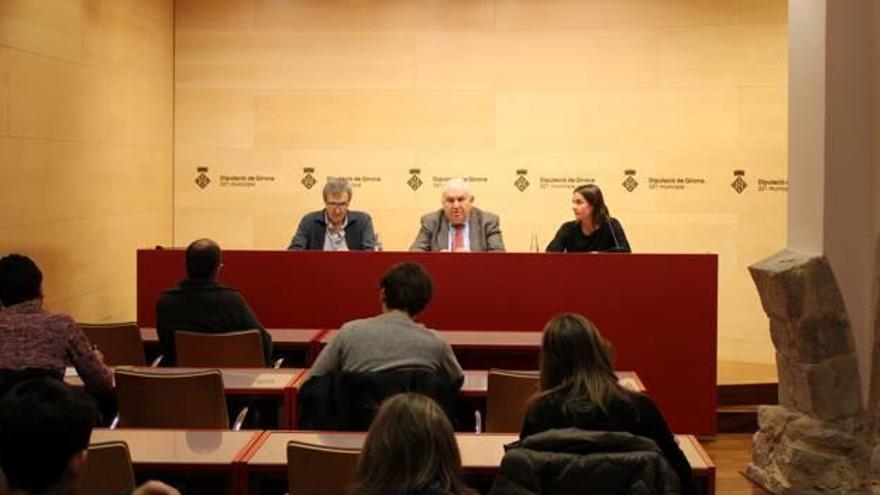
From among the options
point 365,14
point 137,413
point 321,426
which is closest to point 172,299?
point 137,413

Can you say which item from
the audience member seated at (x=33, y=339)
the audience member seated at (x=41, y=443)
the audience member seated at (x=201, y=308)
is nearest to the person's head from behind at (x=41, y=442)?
the audience member seated at (x=41, y=443)

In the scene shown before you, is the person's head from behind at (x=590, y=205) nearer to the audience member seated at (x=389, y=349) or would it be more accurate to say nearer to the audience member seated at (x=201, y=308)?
the audience member seated at (x=201, y=308)

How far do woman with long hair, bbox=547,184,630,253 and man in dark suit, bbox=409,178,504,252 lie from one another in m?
0.56

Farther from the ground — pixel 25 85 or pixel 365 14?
pixel 365 14

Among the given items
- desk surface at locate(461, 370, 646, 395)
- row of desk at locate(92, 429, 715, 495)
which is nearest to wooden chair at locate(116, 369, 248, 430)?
row of desk at locate(92, 429, 715, 495)

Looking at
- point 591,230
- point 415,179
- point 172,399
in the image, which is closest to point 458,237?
point 591,230

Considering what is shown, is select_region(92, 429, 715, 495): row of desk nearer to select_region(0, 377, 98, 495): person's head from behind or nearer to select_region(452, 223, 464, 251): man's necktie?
select_region(0, 377, 98, 495): person's head from behind

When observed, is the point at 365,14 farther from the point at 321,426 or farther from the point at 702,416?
the point at 321,426

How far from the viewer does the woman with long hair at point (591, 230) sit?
9.01 meters

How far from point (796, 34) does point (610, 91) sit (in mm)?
4298

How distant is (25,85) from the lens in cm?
845

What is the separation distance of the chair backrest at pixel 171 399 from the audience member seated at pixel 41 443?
2.51 metres

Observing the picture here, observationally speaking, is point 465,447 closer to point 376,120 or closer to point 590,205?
point 590,205

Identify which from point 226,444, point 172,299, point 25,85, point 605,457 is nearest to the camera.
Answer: point 605,457
